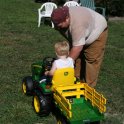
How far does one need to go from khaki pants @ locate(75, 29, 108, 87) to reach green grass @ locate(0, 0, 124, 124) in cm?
61

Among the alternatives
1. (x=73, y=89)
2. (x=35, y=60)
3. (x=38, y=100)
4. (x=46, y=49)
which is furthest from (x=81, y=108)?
(x=46, y=49)

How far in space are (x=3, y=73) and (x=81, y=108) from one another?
2994 mm

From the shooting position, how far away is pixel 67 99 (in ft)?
19.2

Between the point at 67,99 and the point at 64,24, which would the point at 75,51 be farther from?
the point at 67,99

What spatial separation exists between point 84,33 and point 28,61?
3.68 meters

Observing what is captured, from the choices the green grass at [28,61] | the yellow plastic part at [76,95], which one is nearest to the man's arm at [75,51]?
the yellow plastic part at [76,95]

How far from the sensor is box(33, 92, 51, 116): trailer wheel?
20.4 ft

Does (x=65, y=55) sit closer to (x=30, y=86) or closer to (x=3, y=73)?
(x=30, y=86)

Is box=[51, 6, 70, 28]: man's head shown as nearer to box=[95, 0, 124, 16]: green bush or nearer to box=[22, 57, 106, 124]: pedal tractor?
box=[22, 57, 106, 124]: pedal tractor

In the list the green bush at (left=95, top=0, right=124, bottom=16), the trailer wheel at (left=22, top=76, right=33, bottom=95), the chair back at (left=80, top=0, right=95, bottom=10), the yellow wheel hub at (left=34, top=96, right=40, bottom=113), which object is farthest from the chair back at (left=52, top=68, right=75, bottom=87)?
the green bush at (left=95, top=0, right=124, bottom=16)

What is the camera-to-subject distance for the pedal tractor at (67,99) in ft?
18.3

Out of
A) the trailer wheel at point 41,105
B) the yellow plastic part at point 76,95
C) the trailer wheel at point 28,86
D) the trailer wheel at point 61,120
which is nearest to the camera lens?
the yellow plastic part at point 76,95

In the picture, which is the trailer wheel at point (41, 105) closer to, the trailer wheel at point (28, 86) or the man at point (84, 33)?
the trailer wheel at point (28, 86)

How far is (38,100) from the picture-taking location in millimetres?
6316
